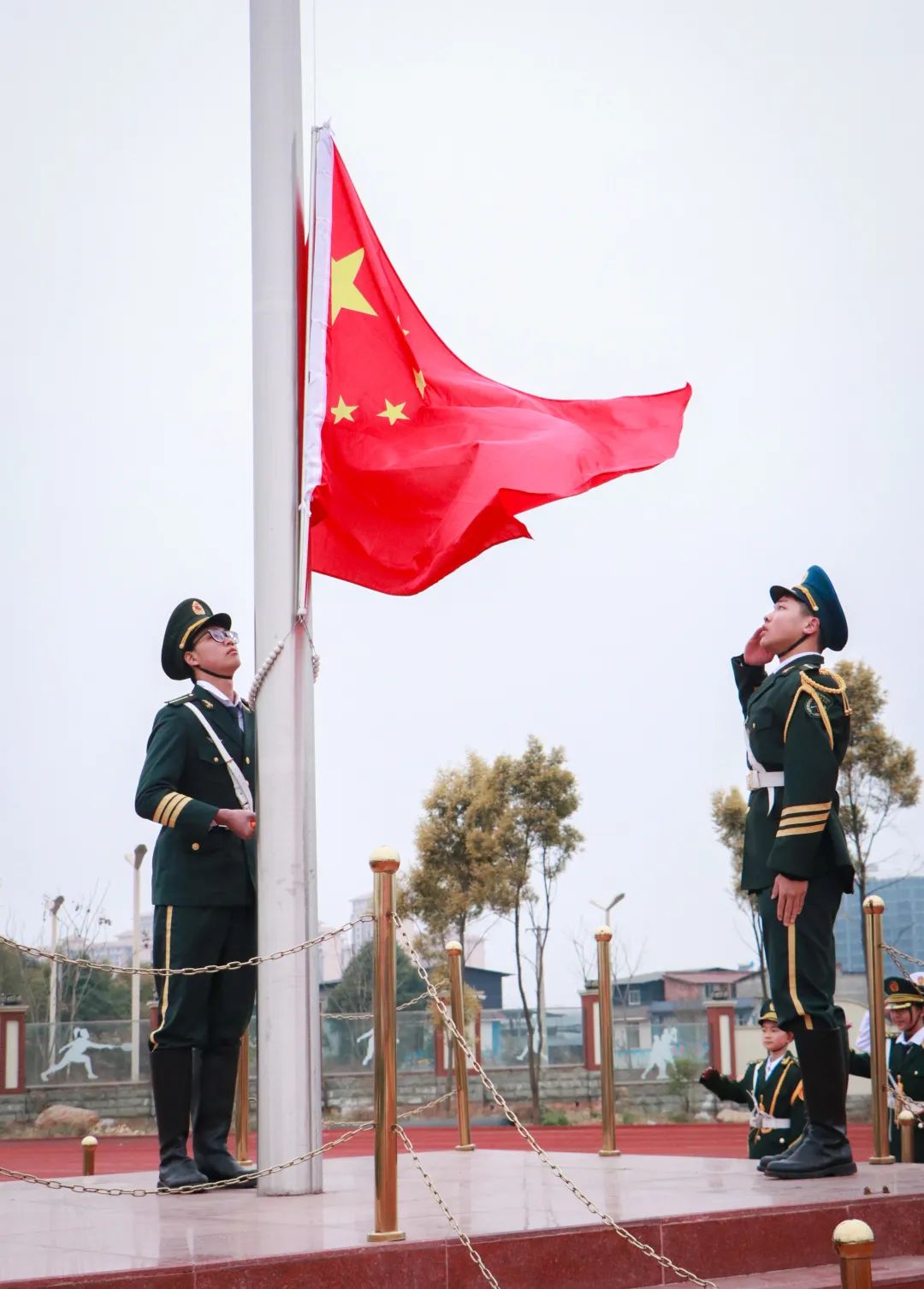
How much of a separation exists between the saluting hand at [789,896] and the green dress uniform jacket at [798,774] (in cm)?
3

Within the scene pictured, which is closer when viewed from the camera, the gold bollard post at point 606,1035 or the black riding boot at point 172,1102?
the black riding boot at point 172,1102

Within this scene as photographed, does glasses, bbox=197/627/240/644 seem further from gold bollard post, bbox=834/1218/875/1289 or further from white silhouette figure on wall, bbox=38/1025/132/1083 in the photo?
white silhouette figure on wall, bbox=38/1025/132/1083

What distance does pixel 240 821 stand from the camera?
5.45m

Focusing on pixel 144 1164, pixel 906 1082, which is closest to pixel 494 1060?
pixel 144 1164

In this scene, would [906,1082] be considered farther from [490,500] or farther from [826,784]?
[490,500]

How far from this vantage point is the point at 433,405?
6.44 m

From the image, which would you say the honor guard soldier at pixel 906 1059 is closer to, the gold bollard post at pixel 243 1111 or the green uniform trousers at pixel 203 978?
the gold bollard post at pixel 243 1111

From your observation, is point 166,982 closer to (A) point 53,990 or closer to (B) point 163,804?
(B) point 163,804

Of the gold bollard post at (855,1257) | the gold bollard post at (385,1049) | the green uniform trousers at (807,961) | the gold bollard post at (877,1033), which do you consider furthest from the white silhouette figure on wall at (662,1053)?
the gold bollard post at (855,1257)

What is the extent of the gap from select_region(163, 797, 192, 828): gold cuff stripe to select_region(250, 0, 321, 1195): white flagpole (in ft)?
Answer: 1.25

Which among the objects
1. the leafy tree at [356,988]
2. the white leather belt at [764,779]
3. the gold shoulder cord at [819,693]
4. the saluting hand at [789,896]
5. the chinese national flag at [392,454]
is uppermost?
the chinese national flag at [392,454]

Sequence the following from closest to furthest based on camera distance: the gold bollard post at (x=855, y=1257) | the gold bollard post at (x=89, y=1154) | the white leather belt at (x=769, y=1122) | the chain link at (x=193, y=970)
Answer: the gold bollard post at (x=855, y=1257) < the chain link at (x=193, y=970) < the gold bollard post at (x=89, y=1154) < the white leather belt at (x=769, y=1122)

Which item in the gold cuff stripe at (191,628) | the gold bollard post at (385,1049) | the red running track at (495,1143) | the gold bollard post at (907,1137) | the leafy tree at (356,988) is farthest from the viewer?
the leafy tree at (356,988)

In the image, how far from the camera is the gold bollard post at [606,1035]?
269 inches
